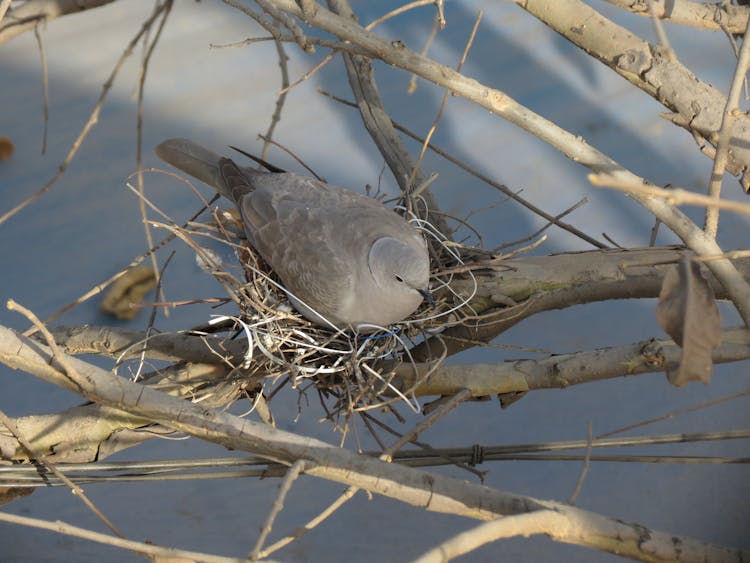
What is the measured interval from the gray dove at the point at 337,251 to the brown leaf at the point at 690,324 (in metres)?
0.57

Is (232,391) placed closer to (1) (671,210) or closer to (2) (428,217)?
(2) (428,217)

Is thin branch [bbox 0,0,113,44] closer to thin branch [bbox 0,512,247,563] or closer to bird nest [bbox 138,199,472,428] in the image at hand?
bird nest [bbox 138,199,472,428]

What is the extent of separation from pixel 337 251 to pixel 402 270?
0.14 metres

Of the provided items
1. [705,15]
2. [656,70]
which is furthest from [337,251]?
[705,15]

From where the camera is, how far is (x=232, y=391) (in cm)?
136

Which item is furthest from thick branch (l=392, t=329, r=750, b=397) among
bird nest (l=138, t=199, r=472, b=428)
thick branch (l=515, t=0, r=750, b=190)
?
thick branch (l=515, t=0, r=750, b=190)

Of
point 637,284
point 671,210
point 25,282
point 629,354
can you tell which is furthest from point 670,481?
point 25,282

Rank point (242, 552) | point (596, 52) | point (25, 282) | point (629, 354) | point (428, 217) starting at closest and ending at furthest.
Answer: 1. point (629, 354)
2. point (596, 52)
3. point (428, 217)
4. point (242, 552)
5. point (25, 282)

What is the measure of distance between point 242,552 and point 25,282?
0.89 m

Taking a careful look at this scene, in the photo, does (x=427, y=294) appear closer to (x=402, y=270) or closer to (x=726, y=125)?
(x=402, y=270)

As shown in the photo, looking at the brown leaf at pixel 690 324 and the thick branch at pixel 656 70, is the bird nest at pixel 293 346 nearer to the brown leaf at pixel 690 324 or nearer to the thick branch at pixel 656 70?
the thick branch at pixel 656 70

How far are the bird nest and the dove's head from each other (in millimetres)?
40

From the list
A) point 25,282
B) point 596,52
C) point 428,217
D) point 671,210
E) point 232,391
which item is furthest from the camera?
point 25,282

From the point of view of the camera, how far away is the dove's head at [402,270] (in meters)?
1.32
